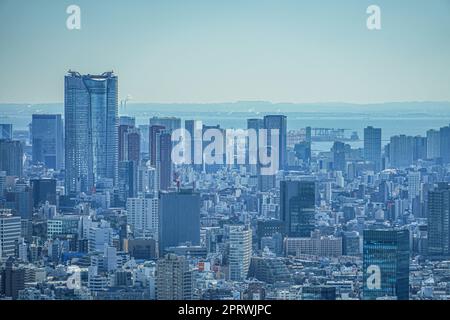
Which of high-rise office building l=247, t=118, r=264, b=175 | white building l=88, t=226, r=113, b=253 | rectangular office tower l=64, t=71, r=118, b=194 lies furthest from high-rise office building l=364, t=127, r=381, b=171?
white building l=88, t=226, r=113, b=253

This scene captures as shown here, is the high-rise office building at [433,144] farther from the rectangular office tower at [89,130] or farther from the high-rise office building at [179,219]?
the rectangular office tower at [89,130]

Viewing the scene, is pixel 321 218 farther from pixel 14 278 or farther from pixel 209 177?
pixel 14 278

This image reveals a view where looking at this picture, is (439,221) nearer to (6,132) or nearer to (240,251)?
(240,251)

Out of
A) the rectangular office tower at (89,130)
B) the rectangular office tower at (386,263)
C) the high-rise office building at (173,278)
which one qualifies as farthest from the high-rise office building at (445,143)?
the rectangular office tower at (89,130)

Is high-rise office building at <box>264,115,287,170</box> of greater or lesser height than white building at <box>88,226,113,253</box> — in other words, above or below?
above

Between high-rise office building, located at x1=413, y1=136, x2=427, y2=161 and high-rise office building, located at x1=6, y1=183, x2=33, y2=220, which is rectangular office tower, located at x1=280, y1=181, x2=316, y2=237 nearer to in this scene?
high-rise office building, located at x1=413, y1=136, x2=427, y2=161
